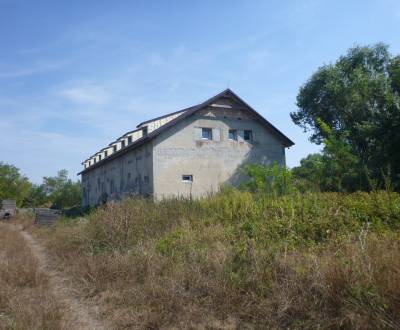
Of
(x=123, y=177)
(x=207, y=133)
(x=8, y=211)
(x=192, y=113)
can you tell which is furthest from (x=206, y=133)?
(x=8, y=211)

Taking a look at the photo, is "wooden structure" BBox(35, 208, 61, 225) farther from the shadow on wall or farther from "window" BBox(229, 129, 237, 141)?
"window" BBox(229, 129, 237, 141)

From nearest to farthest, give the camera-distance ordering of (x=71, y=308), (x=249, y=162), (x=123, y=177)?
(x=71, y=308), (x=249, y=162), (x=123, y=177)

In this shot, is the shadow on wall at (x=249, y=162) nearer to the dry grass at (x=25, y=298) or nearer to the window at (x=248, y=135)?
the window at (x=248, y=135)

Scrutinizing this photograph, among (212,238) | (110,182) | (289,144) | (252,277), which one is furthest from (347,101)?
(252,277)

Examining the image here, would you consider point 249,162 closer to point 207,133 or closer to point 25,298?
point 207,133

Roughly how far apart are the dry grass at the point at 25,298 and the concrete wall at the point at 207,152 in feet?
45.1

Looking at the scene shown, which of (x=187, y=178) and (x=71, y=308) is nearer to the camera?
(x=71, y=308)

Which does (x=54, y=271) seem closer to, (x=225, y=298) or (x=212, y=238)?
(x=212, y=238)

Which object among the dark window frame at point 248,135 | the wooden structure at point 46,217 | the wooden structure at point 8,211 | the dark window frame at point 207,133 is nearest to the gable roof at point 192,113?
the dark window frame at point 248,135

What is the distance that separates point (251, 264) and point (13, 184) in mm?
64185

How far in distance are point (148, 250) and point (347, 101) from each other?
26268mm

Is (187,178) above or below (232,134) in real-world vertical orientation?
below

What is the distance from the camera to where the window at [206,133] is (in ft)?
77.7

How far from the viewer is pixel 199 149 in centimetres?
2330
